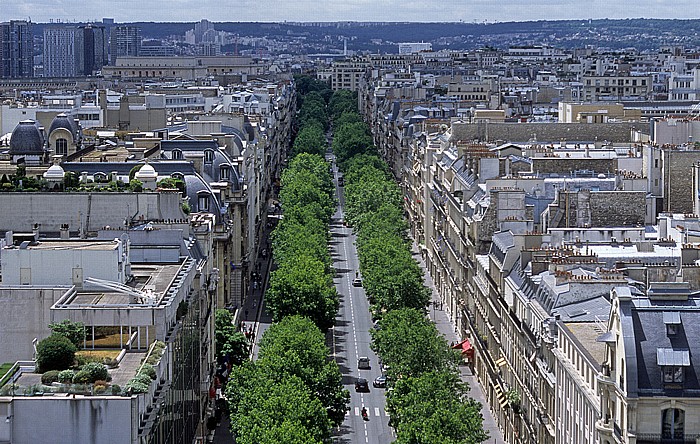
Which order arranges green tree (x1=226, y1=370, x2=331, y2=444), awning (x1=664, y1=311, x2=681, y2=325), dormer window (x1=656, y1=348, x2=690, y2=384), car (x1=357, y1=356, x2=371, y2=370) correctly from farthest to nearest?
1. car (x1=357, y1=356, x2=371, y2=370)
2. green tree (x1=226, y1=370, x2=331, y2=444)
3. awning (x1=664, y1=311, x2=681, y2=325)
4. dormer window (x1=656, y1=348, x2=690, y2=384)

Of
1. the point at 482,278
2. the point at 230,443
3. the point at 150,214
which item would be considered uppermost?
the point at 150,214

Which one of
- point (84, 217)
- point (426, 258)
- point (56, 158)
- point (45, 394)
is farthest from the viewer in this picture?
point (426, 258)

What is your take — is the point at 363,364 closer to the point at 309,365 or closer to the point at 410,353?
the point at 410,353

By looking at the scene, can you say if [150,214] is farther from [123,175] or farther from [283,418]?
[123,175]

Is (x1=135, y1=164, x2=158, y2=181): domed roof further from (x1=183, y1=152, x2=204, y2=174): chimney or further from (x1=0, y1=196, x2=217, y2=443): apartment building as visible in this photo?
(x1=183, y1=152, x2=204, y2=174): chimney

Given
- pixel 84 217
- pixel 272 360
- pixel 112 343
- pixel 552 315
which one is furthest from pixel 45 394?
pixel 272 360

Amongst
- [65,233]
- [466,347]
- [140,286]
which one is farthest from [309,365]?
[140,286]

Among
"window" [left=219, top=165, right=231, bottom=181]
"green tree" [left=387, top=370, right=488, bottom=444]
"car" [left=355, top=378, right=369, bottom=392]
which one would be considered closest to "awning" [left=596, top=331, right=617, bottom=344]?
"green tree" [left=387, top=370, right=488, bottom=444]
